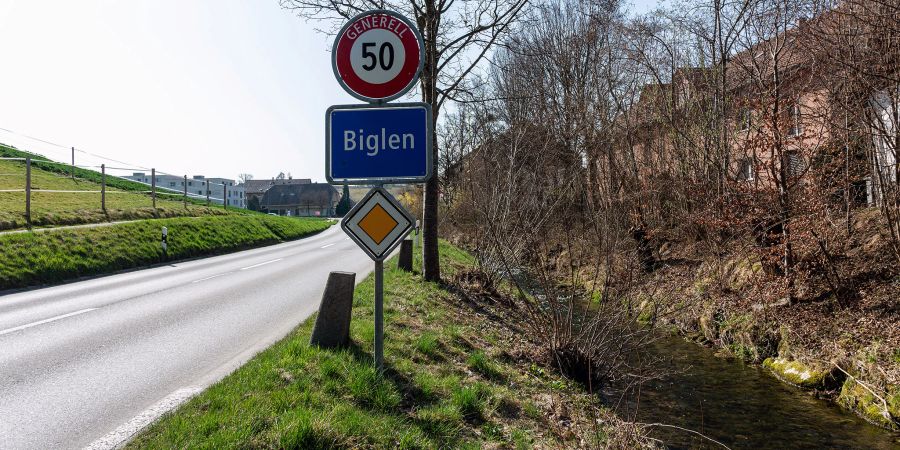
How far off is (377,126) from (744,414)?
19.2 ft

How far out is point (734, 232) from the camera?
1160 cm

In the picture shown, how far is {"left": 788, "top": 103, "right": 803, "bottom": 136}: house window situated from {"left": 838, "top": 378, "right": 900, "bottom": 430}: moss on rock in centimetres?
443

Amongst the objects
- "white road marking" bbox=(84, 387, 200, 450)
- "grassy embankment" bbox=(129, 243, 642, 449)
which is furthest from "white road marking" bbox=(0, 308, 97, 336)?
"white road marking" bbox=(84, 387, 200, 450)

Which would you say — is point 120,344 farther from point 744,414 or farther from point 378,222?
point 744,414

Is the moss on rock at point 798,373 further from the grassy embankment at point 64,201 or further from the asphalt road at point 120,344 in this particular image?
the grassy embankment at point 64,201

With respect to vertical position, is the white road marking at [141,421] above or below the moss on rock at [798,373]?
above

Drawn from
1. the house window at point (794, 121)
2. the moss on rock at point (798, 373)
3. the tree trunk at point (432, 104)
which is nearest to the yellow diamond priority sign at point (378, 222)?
the moss on rock at point (798, 373)

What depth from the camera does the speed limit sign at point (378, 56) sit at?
4.54 metres

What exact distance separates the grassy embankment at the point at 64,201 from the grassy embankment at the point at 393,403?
13.1m

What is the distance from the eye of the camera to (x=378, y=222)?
455cm

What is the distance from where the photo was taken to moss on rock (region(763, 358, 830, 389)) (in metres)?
7.88

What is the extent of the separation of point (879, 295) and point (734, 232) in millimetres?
2878

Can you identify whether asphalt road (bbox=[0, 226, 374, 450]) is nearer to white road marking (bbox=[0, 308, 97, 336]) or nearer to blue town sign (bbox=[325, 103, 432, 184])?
white road marking (bbox=[0, 308, 97, 336])

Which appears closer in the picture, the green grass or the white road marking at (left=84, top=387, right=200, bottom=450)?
the white road marking at (left=84, top=387, right=200, bottom=450)
